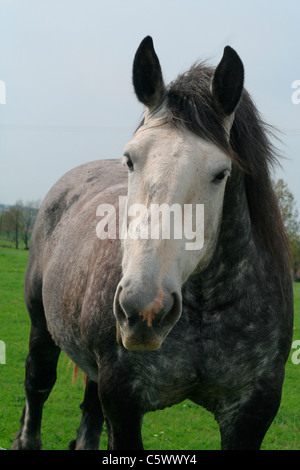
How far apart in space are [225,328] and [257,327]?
0.18 m

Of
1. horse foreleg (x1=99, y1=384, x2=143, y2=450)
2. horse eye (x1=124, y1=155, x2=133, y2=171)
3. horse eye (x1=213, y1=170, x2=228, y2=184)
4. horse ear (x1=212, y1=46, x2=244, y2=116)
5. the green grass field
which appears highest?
horse ear (x1=212, y1=46, x2=244, y2=116)

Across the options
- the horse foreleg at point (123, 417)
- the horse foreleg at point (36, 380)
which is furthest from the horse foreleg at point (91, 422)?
the horse foreleg at point (123, 417)

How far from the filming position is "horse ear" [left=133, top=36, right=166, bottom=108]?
2445 mm

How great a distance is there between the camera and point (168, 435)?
541 cm

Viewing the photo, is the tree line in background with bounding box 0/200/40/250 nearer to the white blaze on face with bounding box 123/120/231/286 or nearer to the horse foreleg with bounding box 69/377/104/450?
the horse foreleg with bounding box 69/377/104/450

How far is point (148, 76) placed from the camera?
97.7 inches

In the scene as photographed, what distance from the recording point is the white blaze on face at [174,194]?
1.95 metres

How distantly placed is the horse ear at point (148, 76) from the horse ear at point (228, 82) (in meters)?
0.29

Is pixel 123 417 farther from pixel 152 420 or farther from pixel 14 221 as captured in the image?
pixel 14 221

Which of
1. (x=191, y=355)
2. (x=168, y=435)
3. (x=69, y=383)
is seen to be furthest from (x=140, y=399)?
(x=69, y=383)

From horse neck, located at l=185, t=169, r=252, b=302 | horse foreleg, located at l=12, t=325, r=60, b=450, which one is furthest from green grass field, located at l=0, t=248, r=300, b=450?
horse neck, located at l=185, t=169, r=252, b=302

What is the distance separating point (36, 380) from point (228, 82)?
3330 millimetres

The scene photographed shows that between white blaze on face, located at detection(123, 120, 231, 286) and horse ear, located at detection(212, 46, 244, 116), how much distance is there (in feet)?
0.93

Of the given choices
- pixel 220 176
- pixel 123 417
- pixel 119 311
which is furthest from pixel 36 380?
pixel 220 176
